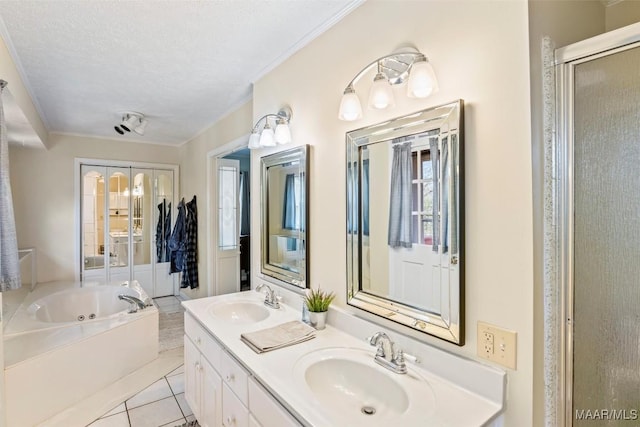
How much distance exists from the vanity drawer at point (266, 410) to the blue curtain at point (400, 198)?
2.48ft

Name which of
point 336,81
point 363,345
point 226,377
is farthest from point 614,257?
point 226,377

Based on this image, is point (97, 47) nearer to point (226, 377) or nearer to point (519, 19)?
point (226, 377)

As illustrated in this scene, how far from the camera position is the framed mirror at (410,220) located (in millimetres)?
1185

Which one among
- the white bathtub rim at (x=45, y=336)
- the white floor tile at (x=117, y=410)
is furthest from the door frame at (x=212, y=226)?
the white floor tile at (x=117, y=410)

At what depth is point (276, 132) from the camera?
207 centimetres

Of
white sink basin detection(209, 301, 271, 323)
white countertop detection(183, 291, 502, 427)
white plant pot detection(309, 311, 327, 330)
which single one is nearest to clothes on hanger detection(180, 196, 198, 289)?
white sink basin detection(209, 301, 271, 323)

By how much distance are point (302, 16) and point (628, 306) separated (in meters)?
1.76

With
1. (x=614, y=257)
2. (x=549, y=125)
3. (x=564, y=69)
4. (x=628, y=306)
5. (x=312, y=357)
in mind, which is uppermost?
(x=564, y=69)

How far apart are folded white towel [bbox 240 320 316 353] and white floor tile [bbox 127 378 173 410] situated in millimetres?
1537

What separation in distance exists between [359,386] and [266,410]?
37 centimetres

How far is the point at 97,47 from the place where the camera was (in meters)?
2.01

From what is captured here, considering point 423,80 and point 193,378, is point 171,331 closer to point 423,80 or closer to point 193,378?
point 193,378

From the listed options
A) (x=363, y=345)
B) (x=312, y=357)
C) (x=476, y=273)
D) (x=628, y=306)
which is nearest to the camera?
(x=628, y=306)

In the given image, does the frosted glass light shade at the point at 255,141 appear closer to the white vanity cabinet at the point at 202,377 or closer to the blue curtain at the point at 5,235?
the white vanity cabinet at the point at 202,377
